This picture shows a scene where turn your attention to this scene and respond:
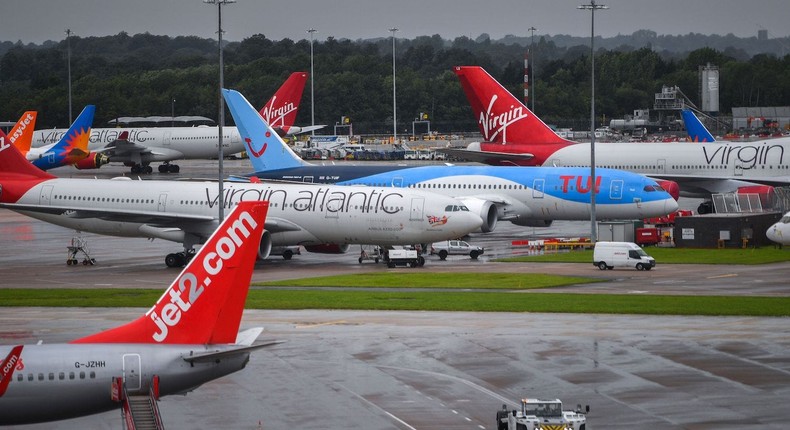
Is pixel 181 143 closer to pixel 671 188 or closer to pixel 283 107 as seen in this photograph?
pixel 283 107

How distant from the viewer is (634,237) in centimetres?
7256

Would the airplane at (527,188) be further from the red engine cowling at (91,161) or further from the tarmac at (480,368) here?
the red engine cowling at (91,161)

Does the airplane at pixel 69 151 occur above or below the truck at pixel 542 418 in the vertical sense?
above

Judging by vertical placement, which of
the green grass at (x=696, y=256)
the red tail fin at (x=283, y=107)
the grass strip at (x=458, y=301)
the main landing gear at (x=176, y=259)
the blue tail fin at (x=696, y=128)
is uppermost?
the red tail fin at (x=283, y=107)

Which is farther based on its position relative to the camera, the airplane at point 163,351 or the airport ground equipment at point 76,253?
the airport ground equipment at point 76,253

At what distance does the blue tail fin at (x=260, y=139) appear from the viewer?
82125 mm

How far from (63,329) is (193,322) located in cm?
1660

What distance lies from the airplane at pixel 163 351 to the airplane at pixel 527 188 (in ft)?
141

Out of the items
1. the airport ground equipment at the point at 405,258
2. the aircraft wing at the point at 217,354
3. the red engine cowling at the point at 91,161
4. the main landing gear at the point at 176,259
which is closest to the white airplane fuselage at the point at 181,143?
the red engine cowling at the point at 91,161

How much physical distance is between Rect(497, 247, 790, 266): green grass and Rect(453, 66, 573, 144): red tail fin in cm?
2191

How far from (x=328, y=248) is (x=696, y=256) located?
19316 mm

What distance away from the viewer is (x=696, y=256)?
66375 mm

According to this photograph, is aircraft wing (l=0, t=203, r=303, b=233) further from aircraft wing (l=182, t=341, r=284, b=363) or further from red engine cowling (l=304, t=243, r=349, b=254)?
aircraft wing (l=182, t=341, r=284, b=363)

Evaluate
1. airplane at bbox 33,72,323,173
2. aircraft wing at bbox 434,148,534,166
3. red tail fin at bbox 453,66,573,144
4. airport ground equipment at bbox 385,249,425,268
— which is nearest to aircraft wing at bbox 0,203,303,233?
airport ground equipment at bbox 385,249,425,268
